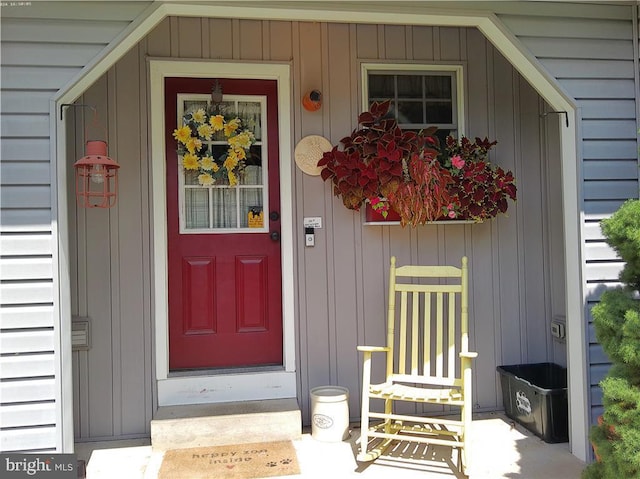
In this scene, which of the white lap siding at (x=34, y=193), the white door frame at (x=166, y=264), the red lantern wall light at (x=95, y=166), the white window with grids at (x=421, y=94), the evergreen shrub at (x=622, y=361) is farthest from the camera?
the white window with grids at (x=421, y=94)

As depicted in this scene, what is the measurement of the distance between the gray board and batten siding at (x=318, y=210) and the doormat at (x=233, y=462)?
436 mm

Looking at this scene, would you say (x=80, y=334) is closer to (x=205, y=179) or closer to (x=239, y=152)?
(x=205, y=179)

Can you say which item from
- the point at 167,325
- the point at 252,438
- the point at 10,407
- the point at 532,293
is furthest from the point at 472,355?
the point at 10,407

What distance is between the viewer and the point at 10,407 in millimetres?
2254

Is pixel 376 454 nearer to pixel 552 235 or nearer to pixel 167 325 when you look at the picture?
pixel 167 325

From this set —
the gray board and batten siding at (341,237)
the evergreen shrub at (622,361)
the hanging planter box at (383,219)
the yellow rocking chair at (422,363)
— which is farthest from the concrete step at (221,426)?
the evergreen shrub at (622,361)

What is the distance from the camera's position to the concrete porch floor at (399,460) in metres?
2.58

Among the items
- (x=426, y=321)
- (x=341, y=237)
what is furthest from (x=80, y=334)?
(x=426, y=321)

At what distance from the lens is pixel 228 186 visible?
3260mm

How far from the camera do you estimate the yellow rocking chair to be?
268cm

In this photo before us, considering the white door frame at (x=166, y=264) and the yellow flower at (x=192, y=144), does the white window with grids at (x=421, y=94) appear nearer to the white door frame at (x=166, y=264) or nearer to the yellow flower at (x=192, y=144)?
the white door frame at (x=166, y=264)

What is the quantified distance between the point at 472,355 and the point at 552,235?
1.26 metres

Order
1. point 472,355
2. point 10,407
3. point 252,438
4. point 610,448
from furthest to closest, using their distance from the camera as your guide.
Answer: point 252,438
point 472,355
point 10,407
point 610,448

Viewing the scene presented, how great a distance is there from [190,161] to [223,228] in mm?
→ 456
